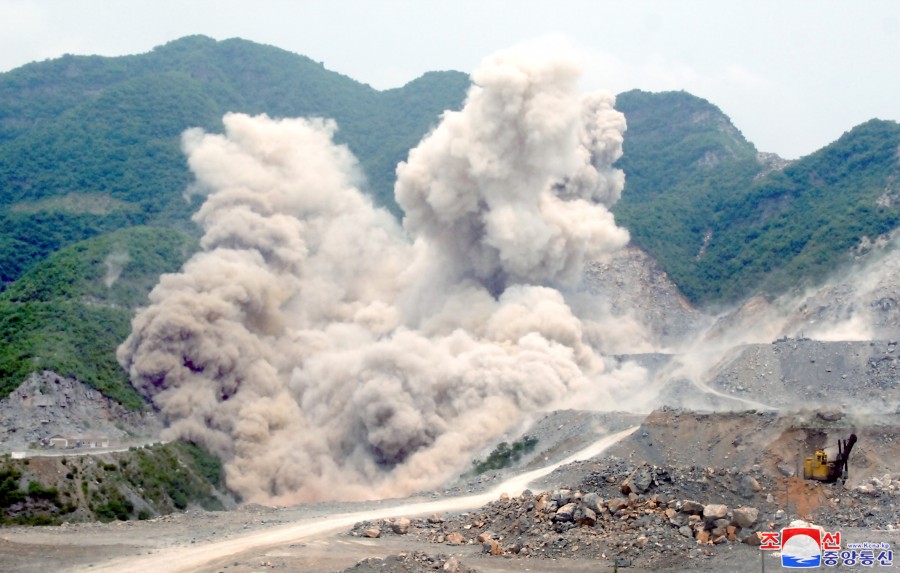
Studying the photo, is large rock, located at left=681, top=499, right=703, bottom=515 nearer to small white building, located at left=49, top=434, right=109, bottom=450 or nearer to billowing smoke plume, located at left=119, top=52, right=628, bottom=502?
billowing smoke plume, located at left=119, top=52, right=628, bottom=502

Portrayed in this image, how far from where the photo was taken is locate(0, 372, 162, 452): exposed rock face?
56438 millimetres

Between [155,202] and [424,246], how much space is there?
40.3 metres

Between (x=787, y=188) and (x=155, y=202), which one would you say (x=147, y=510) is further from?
(x=787, y=188)

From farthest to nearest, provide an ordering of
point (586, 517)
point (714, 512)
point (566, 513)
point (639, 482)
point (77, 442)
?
point (77, 442)
point (639, 482)
point (566, 513)
point (586, 517)
point (714, 512)

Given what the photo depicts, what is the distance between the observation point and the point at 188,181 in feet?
385

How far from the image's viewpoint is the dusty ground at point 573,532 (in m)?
31.0

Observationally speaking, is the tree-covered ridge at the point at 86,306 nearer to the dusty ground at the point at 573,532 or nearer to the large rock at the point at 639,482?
the dusty ground at the point at 573,532

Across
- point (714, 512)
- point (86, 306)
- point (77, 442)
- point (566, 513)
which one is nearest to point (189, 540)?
point (566, 513)

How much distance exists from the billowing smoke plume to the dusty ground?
1033 centimetres

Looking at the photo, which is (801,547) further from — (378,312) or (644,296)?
(644,296)

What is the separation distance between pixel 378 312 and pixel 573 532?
47.8 meters

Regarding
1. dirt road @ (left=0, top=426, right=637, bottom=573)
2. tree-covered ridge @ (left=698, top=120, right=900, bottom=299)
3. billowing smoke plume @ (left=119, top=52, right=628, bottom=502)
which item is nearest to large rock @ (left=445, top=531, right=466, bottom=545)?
dirt road @ (left=0, top=426, right=637, bottom=573)

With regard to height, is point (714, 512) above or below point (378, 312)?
below

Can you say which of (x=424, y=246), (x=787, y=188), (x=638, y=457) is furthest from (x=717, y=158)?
(x=638, y=457)
